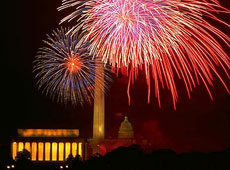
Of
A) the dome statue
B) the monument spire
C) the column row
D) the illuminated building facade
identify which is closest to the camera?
the monument spire

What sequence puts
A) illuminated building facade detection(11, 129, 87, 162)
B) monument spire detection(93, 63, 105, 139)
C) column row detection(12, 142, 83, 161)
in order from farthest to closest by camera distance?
illuminated building facade detection(11, 129, 87, 162), column row detection(12, 142, 83, 161), monument spire detection(93, 63, 105, 139)

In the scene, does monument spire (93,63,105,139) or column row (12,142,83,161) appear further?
column row (12,142,83,161)

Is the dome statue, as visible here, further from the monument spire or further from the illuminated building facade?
the illuminated building facade

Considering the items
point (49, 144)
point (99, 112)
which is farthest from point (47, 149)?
point (99, 112)

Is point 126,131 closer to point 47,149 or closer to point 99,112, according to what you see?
point 99,112

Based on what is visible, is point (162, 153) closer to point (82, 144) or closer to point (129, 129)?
point (82, 144)

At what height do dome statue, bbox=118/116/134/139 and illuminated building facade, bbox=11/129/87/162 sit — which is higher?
dome statue, bbox=118/116/134/139

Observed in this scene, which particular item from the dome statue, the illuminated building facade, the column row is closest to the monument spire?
the illuminated building facade

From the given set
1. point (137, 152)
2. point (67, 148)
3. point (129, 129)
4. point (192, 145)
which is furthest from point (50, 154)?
point (137, 152)
